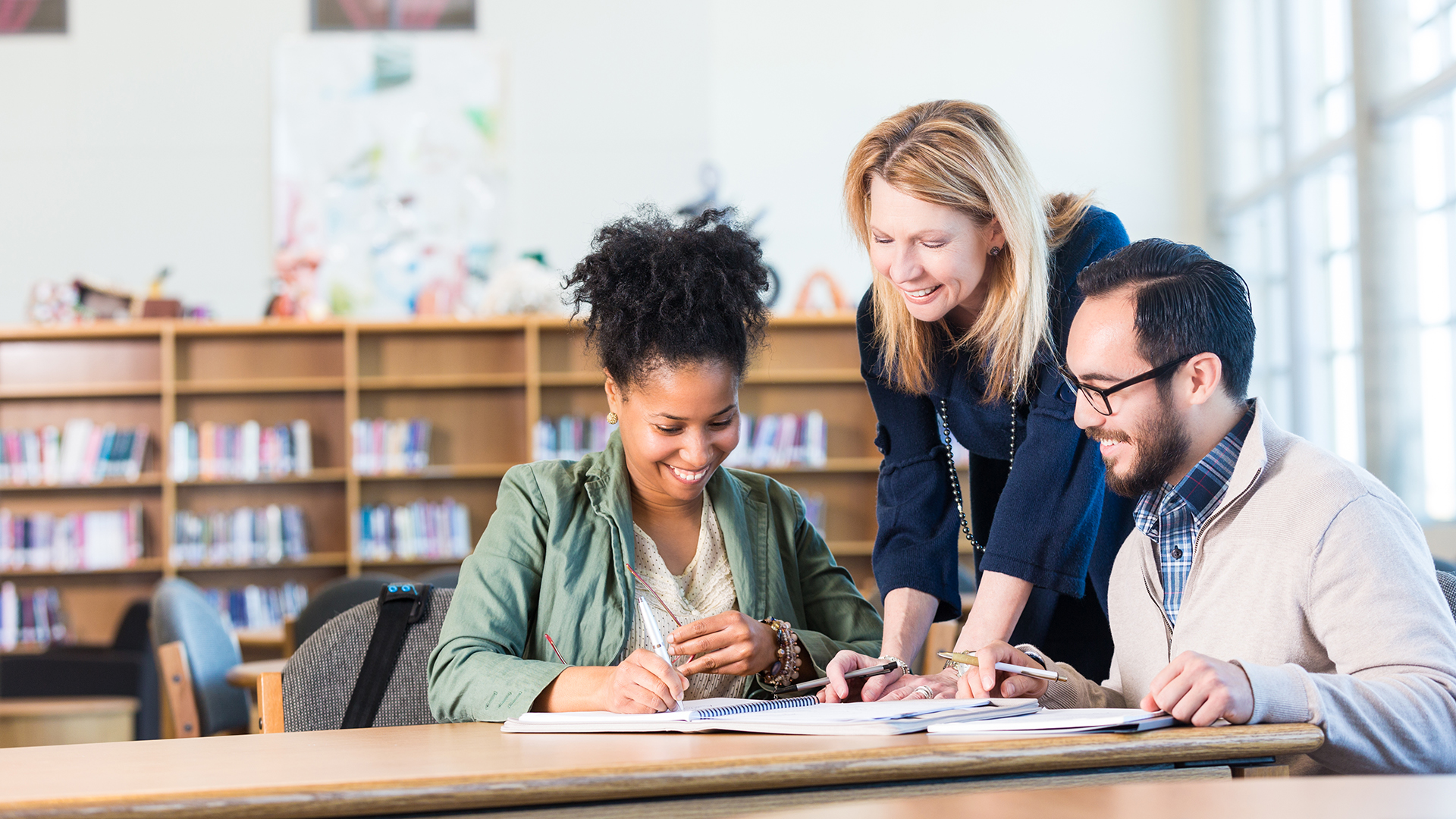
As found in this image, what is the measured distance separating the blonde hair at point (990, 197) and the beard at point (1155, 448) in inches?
9.7

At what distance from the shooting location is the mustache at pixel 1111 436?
1.42 meters

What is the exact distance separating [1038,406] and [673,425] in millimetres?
499

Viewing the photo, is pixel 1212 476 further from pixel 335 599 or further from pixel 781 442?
pixel 781 442

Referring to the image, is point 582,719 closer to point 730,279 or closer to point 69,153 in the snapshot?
point 730,279

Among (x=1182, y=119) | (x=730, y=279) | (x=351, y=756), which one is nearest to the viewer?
(x=351, y=756)

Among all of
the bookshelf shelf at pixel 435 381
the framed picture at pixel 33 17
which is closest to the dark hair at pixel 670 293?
the bookshelf shelf at pixel 435 381

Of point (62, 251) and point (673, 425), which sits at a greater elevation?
point (62, 251)

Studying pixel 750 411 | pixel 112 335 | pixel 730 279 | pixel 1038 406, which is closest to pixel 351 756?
pixel 730 279

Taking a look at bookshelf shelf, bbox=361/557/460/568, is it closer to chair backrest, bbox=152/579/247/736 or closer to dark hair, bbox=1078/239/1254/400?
chair backrest, bbox=152/579/247/736

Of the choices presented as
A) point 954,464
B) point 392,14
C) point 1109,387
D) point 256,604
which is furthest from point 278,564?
point 1109,387

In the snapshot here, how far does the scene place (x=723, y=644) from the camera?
148cm

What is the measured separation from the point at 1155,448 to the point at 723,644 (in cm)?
56

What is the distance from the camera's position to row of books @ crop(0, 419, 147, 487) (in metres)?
6.11

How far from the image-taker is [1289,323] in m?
6.87
